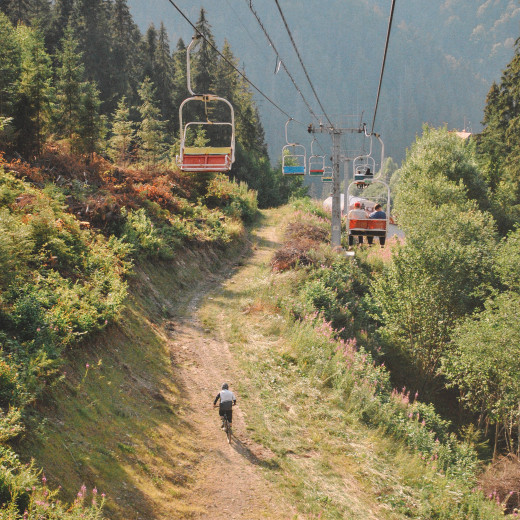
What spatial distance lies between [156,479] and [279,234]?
25.6 m

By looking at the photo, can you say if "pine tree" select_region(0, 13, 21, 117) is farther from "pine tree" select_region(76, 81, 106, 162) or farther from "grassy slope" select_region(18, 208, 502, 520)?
"grassy slope" select_region(18, 208, 502, 520)

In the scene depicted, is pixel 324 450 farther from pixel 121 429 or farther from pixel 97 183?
pixel 97 183

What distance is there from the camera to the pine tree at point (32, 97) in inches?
717

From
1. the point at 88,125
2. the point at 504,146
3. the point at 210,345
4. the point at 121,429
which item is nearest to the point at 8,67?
the point at 88,125

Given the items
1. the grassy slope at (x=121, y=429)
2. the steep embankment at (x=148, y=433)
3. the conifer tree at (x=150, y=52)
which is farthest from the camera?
the conifer tree at (x=150, y=52)

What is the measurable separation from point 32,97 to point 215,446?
16999 mm

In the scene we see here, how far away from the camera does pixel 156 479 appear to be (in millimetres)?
7883

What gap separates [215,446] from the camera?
9.76 m

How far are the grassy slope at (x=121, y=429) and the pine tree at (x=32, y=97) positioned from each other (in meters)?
10.5

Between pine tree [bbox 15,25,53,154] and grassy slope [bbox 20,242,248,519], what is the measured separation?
10.5 meters

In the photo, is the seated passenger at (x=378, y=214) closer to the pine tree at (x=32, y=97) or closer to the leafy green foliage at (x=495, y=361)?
the leafy green foliage at (x=495, y=361)

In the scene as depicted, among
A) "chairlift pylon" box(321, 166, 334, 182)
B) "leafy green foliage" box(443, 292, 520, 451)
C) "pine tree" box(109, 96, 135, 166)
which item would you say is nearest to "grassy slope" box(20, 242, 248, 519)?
"leafy green foliage" box(443, 292, 520, 451)

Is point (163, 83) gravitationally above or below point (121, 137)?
above

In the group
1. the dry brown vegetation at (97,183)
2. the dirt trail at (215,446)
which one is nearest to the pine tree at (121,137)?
the dry brown vegetation at (97,183)
